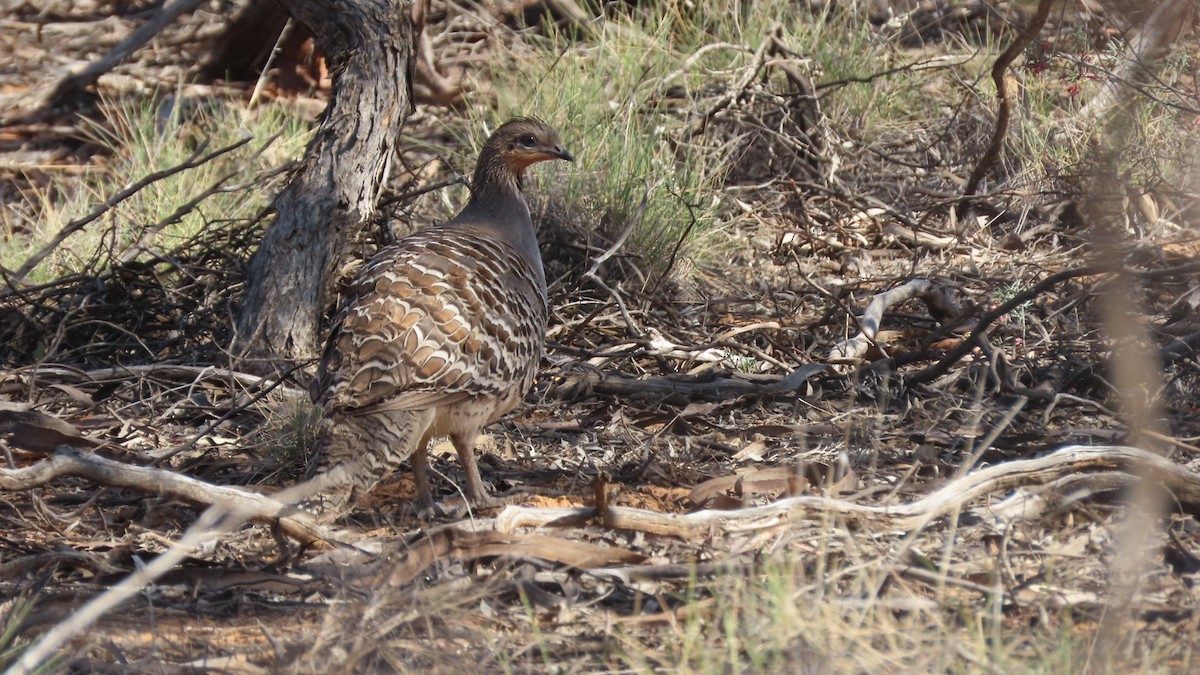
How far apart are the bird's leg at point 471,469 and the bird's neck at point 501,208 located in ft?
3.49

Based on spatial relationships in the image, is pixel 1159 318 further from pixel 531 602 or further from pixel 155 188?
pixel 155 188

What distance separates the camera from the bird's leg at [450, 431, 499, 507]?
15.9 ft

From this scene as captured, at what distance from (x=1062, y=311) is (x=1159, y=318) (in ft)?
1.72

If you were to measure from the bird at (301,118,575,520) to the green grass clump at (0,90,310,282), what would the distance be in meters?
2.82

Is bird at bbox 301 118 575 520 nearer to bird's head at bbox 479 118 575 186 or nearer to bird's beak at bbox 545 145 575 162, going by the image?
bird's head at bbox 479 118 575 186

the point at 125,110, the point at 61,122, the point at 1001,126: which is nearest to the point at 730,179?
the point at 1001,126

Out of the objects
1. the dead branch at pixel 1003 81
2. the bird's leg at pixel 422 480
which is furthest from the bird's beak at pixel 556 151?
the dead branch at pixel 1003 81

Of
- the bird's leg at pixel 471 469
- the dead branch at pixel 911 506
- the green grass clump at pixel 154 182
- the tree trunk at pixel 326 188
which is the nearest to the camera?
the dead branch at pixel 911 506

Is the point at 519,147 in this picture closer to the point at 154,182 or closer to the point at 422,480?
the point at 422,480

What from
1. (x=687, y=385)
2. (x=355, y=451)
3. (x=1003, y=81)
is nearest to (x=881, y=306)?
(x=687, y=385)

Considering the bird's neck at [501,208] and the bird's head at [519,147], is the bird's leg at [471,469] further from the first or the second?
the bird's head at [519,147]

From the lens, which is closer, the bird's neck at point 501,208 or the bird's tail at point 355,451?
the bird's tail at point 355,451

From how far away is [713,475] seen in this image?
501 centimetres

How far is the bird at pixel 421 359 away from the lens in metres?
4.31
